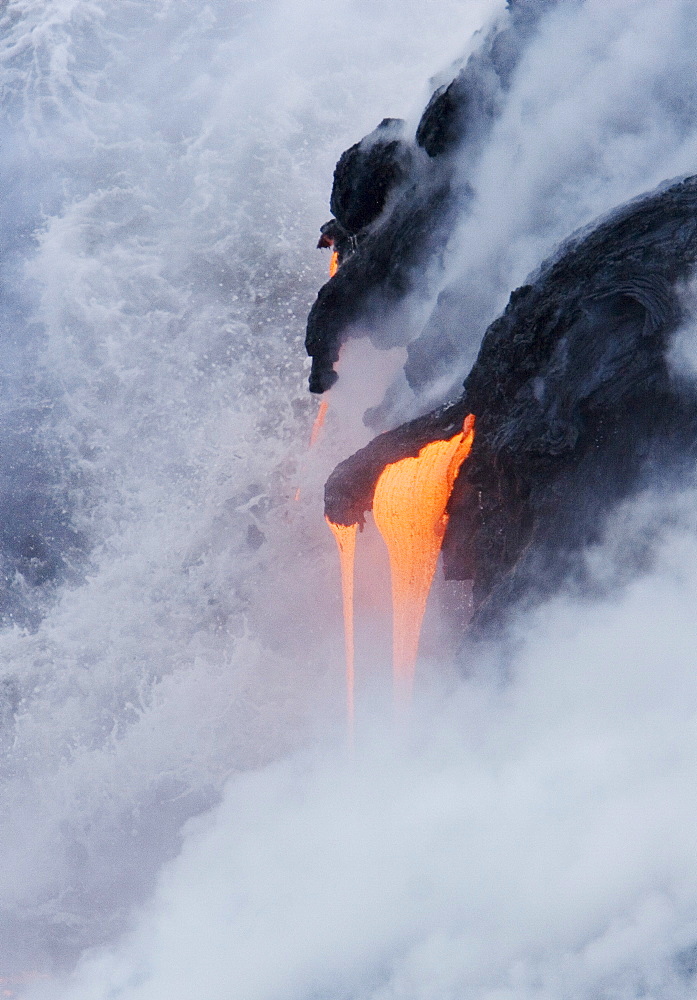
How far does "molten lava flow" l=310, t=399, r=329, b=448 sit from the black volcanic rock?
4.61 m

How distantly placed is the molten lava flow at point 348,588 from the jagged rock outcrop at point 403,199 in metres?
1.96

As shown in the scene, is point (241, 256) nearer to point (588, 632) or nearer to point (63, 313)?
point (63, 313)

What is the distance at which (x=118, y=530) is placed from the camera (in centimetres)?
1485

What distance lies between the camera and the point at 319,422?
14078 mm

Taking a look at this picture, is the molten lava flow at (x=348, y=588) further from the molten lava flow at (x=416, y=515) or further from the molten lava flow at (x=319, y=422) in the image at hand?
the molten lava flow at (x=319, y=422)

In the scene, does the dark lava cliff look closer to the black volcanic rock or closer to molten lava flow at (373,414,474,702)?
the black volcanic rock

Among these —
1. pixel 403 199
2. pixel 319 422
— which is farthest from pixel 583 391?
pixel 319 422

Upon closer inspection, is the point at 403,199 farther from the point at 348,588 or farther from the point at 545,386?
the point at 348,588

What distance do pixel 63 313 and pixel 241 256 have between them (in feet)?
11.1

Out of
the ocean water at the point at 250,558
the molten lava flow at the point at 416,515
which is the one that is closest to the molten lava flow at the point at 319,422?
the ocean water at the point at 250,558

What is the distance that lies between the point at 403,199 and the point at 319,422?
4130 mm

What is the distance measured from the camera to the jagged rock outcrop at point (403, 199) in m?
10.1

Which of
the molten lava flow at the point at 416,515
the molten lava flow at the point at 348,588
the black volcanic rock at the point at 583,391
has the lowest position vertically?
the black volcanic rock at the point at 583,391

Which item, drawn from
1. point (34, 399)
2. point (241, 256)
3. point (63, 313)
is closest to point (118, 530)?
point (34, 399)
